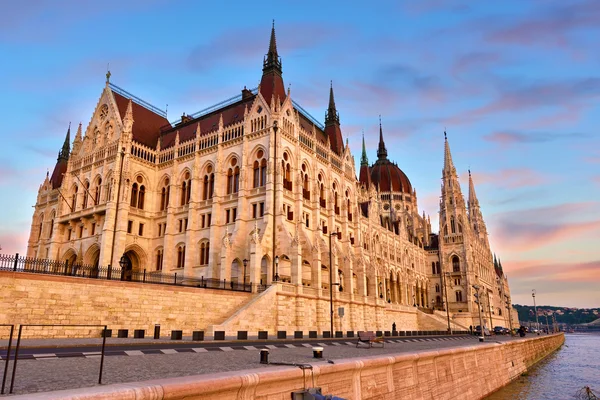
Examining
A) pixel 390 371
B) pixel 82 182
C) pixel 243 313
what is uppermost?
pixel 82 182

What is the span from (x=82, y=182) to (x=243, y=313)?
33.7 meters

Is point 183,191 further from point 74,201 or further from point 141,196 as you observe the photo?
point 74,201

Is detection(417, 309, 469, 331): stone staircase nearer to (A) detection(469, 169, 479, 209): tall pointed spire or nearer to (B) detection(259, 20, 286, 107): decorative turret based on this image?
(B) detection(259, 20, 286, 107): decorative turret

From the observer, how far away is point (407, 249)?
294 ft

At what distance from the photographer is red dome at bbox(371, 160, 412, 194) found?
114062 mm

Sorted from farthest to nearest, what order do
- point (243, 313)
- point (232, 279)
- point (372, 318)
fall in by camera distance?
point (372, 318) → point (232, 279) → point (243, 313)

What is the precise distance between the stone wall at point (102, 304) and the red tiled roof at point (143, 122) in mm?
29875

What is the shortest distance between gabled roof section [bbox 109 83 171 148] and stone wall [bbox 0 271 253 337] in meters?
29.9

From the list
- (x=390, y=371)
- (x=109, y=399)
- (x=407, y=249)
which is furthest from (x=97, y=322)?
(x=407, y=249)

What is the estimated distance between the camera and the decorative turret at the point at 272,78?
5281cm

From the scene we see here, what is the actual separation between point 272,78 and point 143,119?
1918 centimetres

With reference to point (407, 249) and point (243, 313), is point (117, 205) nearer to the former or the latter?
point (243, 313)

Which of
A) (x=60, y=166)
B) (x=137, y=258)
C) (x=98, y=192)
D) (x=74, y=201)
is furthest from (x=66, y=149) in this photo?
(x=137, y=258)

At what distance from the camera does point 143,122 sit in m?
59.6
